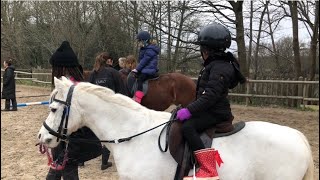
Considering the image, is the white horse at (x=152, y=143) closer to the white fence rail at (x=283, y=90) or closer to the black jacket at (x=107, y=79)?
the black jacket at (x=107, y=79)

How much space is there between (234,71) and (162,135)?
A: 2.82ft

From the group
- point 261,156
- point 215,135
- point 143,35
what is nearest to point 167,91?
point 143,35

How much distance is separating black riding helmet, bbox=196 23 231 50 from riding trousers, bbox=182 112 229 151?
24.2 inches

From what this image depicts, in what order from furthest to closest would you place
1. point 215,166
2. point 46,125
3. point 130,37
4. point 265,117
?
1. point 130,37
2. point 265,117
3. point 46,125
4. point 215,166

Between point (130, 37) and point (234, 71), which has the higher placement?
point (130, 37)

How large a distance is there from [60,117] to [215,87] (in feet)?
4.63

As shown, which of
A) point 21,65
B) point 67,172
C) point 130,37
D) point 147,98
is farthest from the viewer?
point 21,65

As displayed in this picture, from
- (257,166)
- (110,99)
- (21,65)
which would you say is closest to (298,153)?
(257,166)

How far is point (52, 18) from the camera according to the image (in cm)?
2412

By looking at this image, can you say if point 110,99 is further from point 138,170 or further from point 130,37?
point 130,37

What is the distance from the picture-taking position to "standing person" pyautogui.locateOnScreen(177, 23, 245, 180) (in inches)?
113

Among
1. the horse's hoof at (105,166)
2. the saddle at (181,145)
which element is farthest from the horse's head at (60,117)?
the horse's hoof at (105,166)

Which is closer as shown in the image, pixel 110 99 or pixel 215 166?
pixel 215 166

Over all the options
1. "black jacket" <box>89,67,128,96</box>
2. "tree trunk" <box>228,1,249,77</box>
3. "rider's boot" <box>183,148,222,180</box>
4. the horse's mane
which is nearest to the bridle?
the horse's mane
